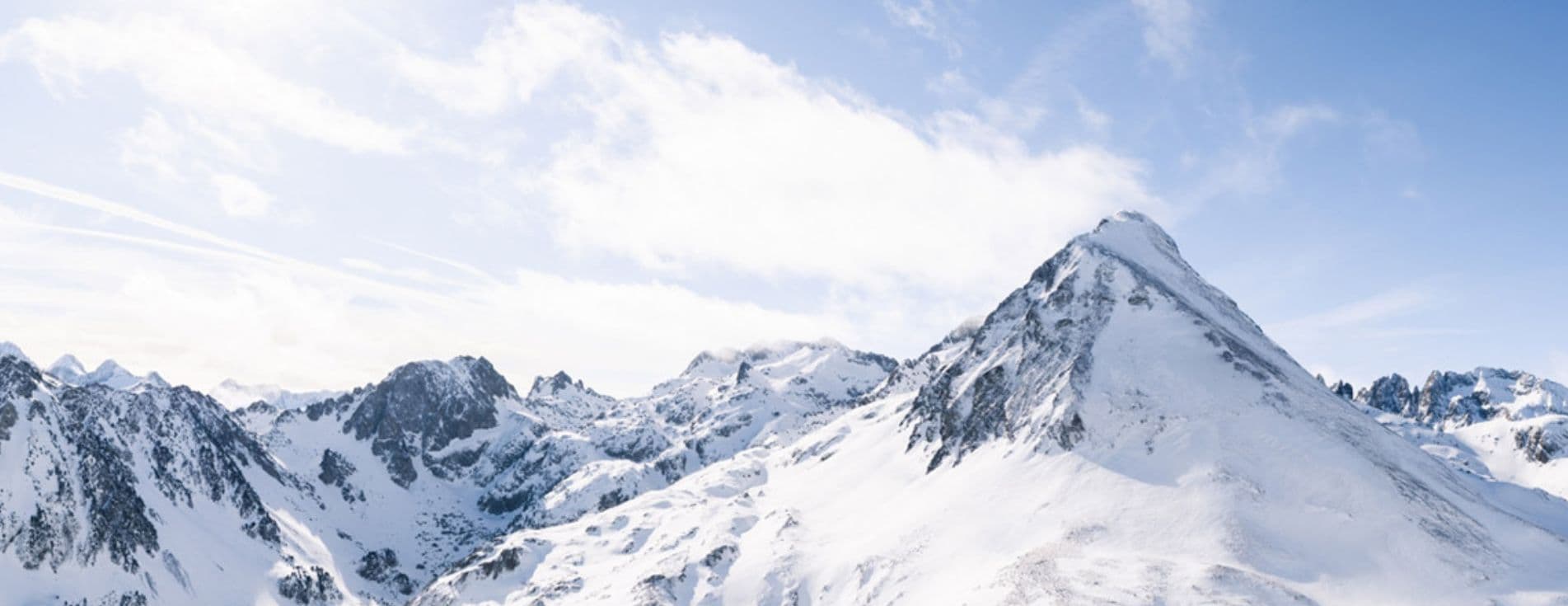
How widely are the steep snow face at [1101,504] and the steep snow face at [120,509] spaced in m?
45.5

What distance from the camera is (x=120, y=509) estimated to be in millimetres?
137000

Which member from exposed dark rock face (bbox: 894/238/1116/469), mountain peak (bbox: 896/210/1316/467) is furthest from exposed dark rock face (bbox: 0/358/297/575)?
mountain peak (bbox: 896/210/1316/467)

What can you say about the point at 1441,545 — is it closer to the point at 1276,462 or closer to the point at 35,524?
the point at 1276,462

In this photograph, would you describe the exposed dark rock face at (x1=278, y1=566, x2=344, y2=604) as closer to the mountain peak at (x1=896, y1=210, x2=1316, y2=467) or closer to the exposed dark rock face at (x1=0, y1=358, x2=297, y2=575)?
the exposed dark rock face at (x1=0, y1=358, x2=297, y2=575)

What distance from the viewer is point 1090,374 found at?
10769 cm

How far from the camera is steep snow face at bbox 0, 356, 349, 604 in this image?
121m

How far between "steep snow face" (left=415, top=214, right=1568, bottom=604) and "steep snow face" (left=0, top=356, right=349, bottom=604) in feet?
149

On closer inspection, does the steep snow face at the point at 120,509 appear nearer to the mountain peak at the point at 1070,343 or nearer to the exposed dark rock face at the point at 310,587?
the exposed dark rock face at the point at 310,587

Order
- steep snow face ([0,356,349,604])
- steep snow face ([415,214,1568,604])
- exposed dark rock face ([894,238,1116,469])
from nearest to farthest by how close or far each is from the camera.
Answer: steep snow face ([415,214,1568,604])
exposed dark rock face ([894,238,1116,469])
steep snow face ([0,356,349,604])

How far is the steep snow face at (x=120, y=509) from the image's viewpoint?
120562 mm

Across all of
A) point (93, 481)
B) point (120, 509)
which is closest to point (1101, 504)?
point (120, 509)

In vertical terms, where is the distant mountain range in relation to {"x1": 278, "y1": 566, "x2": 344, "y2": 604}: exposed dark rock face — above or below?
above

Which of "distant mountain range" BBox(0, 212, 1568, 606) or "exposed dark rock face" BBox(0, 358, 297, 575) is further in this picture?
"exposed dark rock face" BBox(0, 358, 297, 575)

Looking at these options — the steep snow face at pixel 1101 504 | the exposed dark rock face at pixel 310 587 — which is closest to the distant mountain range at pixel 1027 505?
the steep snow face at pixel 1101 504
